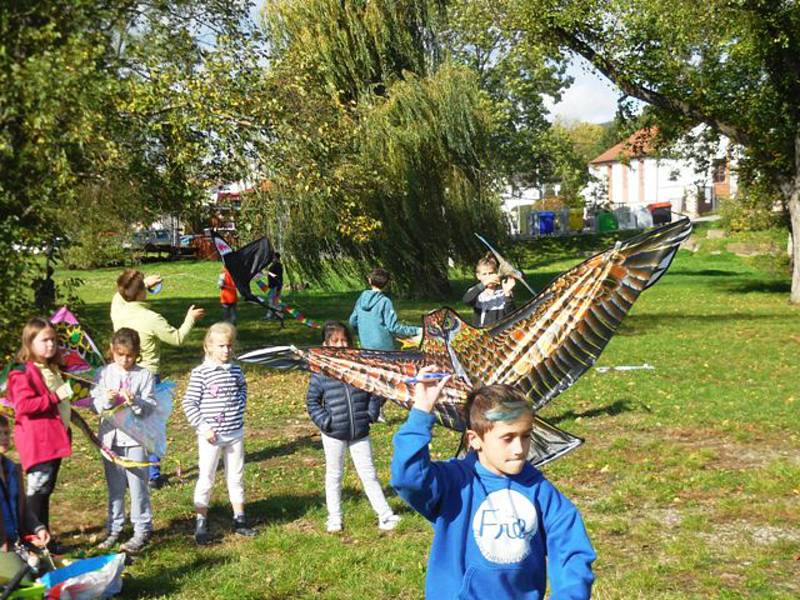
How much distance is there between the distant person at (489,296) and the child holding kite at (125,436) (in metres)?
4.40

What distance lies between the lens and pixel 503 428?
3.66 metres

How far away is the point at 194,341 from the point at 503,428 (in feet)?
58.8

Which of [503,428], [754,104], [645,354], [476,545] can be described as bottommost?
[645,354]

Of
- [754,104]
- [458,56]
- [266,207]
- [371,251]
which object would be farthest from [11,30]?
[458,56]

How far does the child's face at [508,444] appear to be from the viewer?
3.67 m

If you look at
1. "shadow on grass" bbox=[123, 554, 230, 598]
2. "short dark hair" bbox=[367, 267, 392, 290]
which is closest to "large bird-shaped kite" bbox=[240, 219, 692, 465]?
"shadow on grass" bbox=[123, 554, 230, 598]

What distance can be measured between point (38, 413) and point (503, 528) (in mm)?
4349

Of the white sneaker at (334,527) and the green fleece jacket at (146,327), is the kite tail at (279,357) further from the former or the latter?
the green fleece jacket at (146,327)

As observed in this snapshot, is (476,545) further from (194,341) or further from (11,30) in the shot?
(194,341)

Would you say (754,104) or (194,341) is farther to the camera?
(754,104)

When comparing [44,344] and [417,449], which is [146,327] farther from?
[417,449]

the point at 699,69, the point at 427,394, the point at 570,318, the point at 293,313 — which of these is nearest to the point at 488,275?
the point at 293,313

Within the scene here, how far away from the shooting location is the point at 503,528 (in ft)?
12.2

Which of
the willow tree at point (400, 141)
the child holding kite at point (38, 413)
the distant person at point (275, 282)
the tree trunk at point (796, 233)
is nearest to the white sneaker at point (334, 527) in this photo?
the child holding kite at point (38, 413)
